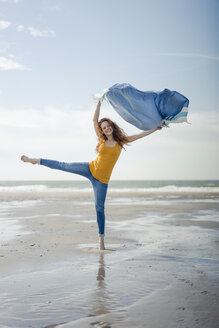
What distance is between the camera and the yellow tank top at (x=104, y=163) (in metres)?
5.97

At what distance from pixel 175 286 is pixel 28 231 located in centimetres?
506

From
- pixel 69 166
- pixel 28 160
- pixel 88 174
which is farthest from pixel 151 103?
pixel 28 160

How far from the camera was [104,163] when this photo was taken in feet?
19.6

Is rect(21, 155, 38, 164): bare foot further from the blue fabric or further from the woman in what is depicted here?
the blue fabric

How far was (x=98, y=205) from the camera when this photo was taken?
6.05m

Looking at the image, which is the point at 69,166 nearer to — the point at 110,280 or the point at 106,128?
the point at 106,128

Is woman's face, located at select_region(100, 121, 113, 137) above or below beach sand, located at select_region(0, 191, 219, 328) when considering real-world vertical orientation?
above

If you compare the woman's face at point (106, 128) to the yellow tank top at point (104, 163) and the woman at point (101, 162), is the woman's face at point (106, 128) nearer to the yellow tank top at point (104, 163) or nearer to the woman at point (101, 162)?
the woman at point (101, 162)

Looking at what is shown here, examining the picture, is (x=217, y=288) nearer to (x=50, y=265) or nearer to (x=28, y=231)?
Answer: (x=50, y=265)

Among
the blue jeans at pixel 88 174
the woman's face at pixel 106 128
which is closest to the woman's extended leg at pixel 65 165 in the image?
the blue jeans at pixel 88 174

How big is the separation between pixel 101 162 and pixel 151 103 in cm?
164

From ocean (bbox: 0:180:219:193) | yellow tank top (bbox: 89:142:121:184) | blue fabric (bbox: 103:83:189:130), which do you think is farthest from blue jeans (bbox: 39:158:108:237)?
ocean (bbox: 0:180:219:193)

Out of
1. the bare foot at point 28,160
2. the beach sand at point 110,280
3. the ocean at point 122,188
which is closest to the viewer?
the beach sand at point 110,280

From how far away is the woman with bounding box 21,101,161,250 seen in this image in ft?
19.6
